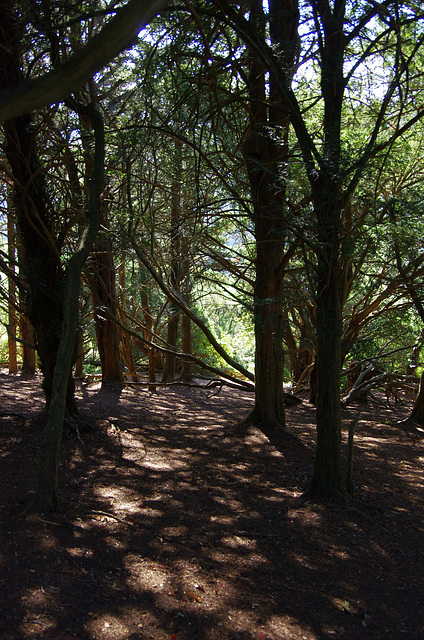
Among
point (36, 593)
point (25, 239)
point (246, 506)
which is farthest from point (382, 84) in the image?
point (36, 593)

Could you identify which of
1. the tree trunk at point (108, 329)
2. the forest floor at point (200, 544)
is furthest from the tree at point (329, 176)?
the tree trunk at point (108, 329)

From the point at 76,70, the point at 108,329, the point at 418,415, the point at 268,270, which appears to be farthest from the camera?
the point at 108,329

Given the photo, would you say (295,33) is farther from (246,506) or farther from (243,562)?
(243,562)

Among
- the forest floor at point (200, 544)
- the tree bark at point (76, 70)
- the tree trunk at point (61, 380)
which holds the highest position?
the tree bark at point (76, 70)

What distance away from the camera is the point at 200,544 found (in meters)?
3.87

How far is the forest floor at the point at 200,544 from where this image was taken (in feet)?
9.46

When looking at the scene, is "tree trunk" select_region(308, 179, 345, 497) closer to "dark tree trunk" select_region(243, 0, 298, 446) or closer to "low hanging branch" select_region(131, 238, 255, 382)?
"dark tree trunk" select_region(243, 0, 298, 446)

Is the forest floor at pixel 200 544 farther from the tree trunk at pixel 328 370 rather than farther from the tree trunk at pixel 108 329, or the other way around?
the tree trunk at pixel 108 329

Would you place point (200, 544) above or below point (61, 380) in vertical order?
below

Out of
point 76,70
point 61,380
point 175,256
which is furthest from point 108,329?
point 76,70

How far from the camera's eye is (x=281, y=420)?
7594 millimetres

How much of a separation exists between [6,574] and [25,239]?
410 cm

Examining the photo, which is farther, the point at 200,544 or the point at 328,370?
the point at 328,370

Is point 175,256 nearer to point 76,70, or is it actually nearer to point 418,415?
point 418,415
